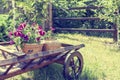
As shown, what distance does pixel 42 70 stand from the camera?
5.21m

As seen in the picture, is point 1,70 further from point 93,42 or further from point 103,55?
point 93,42

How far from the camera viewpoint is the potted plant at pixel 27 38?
4.23 m

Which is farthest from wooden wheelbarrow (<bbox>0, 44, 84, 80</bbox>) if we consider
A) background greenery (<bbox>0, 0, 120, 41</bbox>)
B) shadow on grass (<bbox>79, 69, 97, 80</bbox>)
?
background greenery (<bbox>0, 0, 120, 41</bbox>)

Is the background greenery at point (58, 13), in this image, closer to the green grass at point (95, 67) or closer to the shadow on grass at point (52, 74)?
the green grass at point (95, 67)

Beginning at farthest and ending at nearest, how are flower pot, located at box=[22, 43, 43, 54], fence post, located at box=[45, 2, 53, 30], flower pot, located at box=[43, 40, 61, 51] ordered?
fence post, located at box=[45, 2, 53, 30]
flower pot, located at box=[43, 40, 61, 51]
flower pot, located at box=[22, 43, 43, 54]

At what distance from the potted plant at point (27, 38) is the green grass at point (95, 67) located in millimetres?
813

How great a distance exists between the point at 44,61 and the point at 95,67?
1.70 m

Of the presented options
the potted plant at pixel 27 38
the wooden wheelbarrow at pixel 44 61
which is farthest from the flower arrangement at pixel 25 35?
the wooden wheelbarrow at pixel 44 61

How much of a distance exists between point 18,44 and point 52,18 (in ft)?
18.8

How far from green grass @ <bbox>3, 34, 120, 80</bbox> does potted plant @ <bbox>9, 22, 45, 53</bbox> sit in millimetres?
813

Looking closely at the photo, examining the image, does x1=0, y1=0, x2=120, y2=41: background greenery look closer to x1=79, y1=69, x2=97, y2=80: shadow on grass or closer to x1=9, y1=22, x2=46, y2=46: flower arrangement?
x1=9, y1=22, x2=46, y2=46: flower arrangement

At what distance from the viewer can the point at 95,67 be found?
18.5 ft

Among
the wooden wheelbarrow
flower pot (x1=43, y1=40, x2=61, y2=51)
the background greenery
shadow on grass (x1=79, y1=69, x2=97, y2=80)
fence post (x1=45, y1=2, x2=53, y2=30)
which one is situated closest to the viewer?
the wooden wheelbarrow

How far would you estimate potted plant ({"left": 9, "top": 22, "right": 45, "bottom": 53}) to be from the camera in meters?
4.23
